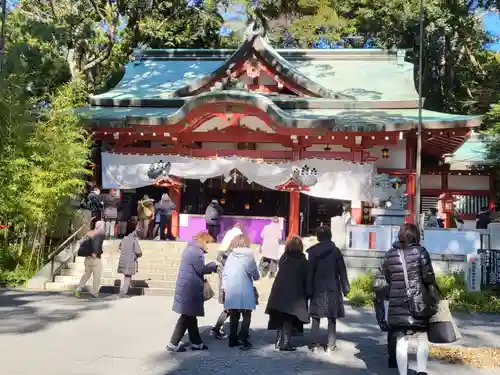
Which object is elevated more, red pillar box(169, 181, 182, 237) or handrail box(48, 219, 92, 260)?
red pillar box(169, 181, 182, 237)

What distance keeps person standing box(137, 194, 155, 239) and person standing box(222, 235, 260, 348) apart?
7484mm

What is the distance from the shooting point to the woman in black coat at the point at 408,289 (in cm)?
514

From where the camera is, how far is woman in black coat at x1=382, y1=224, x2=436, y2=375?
514 cm

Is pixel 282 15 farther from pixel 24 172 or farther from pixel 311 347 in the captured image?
pixel 311 347

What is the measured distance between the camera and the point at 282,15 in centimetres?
3097

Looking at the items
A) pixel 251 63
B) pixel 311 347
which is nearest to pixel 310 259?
pixel 311 347

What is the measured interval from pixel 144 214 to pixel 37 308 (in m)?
5.03

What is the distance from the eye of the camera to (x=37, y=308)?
8.90 meters

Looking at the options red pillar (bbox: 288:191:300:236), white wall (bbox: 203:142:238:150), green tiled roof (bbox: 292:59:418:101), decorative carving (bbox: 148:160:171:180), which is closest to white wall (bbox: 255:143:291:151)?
white wall (bbox: 203:142:238:150)

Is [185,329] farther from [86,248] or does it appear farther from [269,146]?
[269,146]

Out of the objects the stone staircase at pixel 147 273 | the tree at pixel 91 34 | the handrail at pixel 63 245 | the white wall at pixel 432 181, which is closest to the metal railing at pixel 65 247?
the handrail at pixel 63 245

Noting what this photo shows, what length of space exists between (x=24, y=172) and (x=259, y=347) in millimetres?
7379

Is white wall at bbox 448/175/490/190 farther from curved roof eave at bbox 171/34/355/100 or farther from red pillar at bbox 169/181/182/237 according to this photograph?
red pillar at bbox 169/181/182/237

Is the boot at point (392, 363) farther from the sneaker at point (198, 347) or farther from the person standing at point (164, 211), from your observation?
the person standing at point (164, 211)
